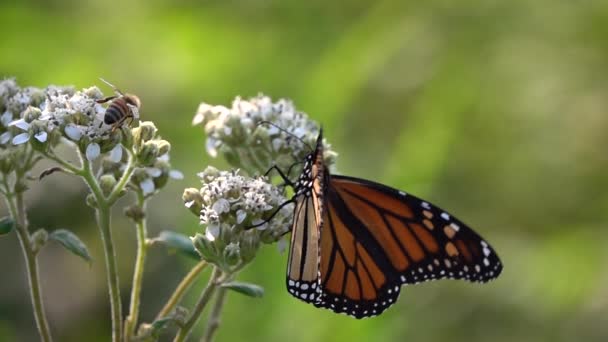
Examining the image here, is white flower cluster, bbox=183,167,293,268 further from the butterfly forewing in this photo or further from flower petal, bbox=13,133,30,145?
flower petal, bbox=13,133,30,145

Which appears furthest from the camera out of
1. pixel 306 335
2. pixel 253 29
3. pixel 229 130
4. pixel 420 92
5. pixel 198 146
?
pixel 253 29

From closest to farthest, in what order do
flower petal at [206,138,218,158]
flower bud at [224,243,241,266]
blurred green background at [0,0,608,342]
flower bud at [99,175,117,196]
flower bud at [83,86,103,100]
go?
flower bud at [224,243,241,266], flower bud at [99,175,117,196], flower bud at [83,86,103,100], flower petal at [206,138,218,158], blurred green background at [0,0,608,342]

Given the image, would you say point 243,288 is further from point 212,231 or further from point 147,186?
point 147,186

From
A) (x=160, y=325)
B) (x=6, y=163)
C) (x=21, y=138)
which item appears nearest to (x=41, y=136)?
(x=21, y=138)

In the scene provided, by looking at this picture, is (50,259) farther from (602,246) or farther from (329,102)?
(602,246)

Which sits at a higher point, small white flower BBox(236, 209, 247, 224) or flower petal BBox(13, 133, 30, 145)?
small white flower BBox(236, 209, 247, 224)

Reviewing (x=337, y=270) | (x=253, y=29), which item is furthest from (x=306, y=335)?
(x=253, y=29)

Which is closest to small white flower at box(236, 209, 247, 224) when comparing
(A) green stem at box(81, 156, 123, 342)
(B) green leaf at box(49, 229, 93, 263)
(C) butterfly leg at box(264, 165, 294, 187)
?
(C) butterfly leg at box(264, 165, 294, 187)
